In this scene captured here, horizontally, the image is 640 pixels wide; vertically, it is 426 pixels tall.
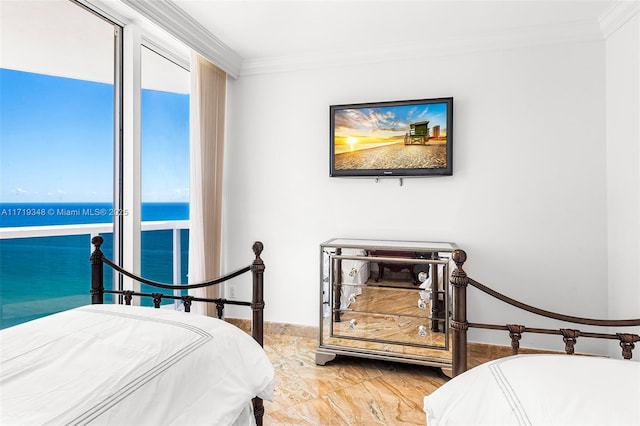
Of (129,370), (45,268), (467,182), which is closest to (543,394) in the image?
(129,370)

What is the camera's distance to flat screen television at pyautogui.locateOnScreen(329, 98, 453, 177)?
9.82 ft

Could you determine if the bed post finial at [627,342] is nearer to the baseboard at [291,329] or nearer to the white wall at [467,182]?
the white wall at [467,182]

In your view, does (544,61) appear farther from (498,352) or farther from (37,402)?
(37,402)

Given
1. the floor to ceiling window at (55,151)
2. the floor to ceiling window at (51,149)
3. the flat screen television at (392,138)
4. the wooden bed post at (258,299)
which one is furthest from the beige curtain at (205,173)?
the wooden bed post at (258,299)

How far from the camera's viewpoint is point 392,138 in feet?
10.2

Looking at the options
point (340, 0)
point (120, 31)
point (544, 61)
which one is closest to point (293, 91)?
point (340, 0)

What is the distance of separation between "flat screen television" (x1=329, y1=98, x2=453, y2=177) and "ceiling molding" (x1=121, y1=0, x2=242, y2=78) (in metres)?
1.04

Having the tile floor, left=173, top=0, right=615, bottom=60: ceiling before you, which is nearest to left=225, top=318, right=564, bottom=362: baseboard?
the tile floor

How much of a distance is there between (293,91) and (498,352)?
2.88 m

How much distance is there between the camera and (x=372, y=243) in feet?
9.48

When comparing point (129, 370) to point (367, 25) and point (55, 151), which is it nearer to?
point (55, 151)

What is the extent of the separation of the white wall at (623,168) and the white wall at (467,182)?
→ 8cm

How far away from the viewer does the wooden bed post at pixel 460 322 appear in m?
1.51

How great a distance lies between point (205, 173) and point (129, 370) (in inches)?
92.8
